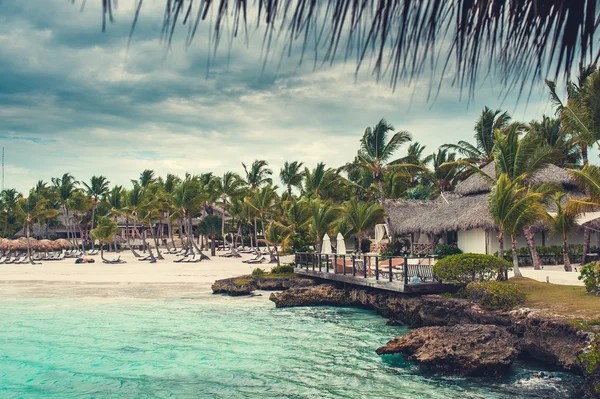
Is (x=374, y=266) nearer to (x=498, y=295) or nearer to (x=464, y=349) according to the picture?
(x=498, y=295)

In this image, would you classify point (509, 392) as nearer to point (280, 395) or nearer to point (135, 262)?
point (280, 395)

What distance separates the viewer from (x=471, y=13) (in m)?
2.06

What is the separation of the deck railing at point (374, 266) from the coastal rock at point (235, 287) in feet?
8.44

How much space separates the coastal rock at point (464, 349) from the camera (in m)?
10.8

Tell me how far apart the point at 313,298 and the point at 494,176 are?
12.9 meters

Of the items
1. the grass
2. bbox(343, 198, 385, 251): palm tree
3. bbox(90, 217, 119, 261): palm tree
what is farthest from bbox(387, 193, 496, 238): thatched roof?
bbox(90, 217, 119, 261): palm tree

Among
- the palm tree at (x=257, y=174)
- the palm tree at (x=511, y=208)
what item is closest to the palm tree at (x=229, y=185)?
the palm tree at (x=257, y=174)

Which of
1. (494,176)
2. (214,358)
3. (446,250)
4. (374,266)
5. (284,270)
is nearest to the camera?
(214,358)

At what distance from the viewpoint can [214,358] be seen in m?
13.4

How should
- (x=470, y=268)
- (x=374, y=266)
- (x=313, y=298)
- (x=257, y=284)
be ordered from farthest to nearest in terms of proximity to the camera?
(x=257, y=284), (x=313, y=298), (x=374, y=266), (x=470, y=268)

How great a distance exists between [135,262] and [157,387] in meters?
34.5

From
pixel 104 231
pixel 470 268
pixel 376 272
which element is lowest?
pixel 376 272

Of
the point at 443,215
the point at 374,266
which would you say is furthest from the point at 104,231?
the point at 374,266

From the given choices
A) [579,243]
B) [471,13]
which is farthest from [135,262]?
[471,13]
